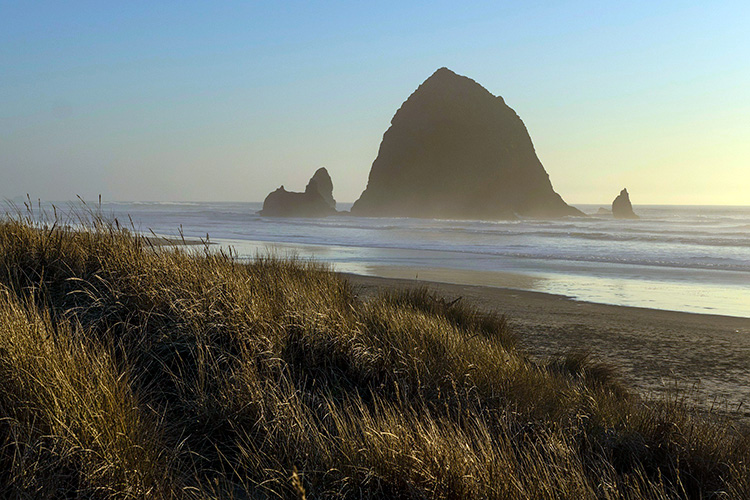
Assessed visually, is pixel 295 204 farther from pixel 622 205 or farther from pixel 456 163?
pixel 622 205

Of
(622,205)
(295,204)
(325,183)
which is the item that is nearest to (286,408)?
(295,204)

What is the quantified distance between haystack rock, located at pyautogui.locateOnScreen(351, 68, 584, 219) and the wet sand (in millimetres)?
92024

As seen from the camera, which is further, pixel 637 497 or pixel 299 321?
pixel 299 321

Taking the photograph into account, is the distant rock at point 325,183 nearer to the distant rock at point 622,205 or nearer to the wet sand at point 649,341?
the distant rock at point 622,205

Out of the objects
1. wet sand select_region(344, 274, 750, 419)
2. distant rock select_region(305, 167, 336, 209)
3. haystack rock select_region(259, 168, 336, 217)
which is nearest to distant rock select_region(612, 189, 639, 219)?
haystack rock select_region(259, 168, 336, 217)

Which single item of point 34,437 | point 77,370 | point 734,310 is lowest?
point 734,310

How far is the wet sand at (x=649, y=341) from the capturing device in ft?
19.0

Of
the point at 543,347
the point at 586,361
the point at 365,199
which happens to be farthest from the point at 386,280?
the point at 365,199

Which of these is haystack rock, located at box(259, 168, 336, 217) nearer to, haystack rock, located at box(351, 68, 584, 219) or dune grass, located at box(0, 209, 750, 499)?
haystack rock, located at box(351, 68, 584, 219)

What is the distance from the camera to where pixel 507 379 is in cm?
420

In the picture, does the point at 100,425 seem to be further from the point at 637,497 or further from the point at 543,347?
the point at 543,347

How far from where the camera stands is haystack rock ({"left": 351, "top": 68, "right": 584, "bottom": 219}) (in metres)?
109

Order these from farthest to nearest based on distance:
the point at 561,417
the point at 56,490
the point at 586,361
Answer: the point at 586,361, the point at 561,417, the point at 56,490

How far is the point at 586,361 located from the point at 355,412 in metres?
2.99
